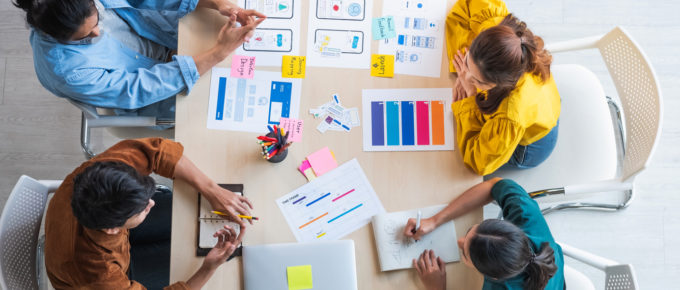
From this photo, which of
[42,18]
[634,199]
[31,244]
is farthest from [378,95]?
[634,199]

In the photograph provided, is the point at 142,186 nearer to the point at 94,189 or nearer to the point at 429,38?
the point at 94,189

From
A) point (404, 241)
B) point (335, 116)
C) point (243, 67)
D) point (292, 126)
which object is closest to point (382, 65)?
point (335, 116)

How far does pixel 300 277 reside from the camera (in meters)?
1.47

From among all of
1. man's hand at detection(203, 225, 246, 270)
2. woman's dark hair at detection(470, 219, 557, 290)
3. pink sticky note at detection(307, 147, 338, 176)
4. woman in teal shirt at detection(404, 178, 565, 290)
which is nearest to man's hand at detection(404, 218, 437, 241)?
woman in teal shirt at detection(404, 178, 565, 290)

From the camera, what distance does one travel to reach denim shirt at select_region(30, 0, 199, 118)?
4.69ft

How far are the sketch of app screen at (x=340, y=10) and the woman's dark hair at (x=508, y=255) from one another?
824 mm

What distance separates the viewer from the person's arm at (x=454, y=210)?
1.51m

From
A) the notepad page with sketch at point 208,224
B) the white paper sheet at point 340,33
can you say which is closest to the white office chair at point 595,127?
the white paper sheet at point 340,33

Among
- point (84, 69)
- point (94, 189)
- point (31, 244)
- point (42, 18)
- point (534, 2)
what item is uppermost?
point (534, 2)

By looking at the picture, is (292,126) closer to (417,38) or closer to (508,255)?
(417,38)

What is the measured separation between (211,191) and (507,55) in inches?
38.5

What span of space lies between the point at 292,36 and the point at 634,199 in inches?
74.1

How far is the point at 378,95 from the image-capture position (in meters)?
1.59

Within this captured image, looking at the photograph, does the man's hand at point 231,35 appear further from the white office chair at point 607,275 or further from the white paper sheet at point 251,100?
the white office chair at point 607,275
